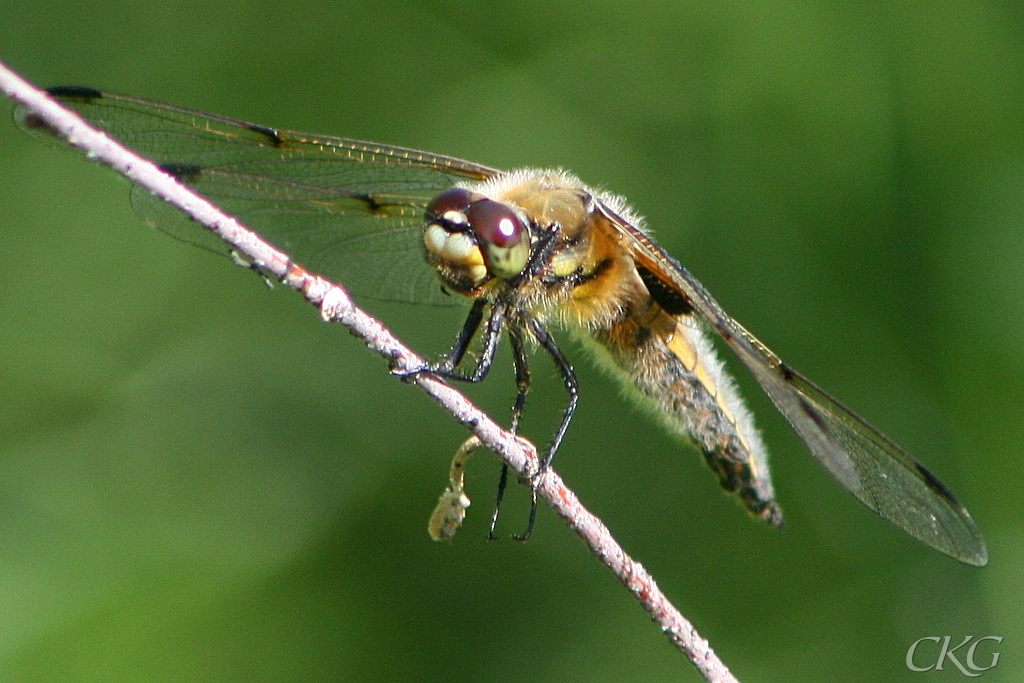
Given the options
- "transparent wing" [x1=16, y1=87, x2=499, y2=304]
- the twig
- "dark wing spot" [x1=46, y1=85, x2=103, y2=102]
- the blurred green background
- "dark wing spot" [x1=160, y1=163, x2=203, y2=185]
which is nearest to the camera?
the twig

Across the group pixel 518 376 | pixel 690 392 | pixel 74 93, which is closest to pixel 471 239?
pixel 518 376

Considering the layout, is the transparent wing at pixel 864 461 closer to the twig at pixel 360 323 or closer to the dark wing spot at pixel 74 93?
the twig at pixel 360 323

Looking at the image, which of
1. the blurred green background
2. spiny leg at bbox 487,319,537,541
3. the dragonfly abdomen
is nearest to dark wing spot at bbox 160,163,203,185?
the blurred green background

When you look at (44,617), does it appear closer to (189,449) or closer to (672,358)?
(189,449)

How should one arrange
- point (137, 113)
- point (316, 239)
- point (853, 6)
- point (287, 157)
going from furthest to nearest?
point (853, 6) → point (316, 239) → point (287, 157) → point (137, 113)

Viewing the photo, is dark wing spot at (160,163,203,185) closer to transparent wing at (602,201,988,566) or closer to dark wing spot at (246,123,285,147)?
dark wing spot at (246,123,285,147)

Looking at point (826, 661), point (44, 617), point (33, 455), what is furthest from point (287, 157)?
point (826, 661)
